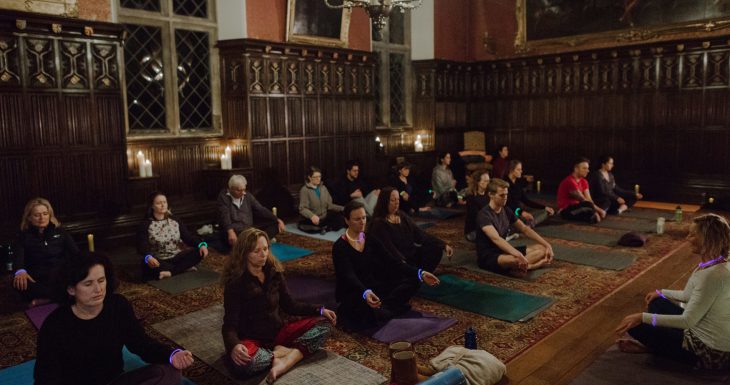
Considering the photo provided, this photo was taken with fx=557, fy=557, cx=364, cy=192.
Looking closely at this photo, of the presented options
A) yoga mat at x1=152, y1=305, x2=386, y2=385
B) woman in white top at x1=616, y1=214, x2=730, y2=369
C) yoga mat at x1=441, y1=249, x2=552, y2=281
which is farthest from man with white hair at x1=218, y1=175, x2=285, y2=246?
woman in white top at x1=616, y1=214, x2=730, y2=369

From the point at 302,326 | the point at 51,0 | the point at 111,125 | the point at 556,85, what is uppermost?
the point at 51,0

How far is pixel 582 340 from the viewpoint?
163 inches

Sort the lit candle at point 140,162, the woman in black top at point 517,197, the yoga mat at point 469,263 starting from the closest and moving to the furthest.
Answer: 1. the yoga mat at point 469,263
2. the woman in black top at point 517,197
3. the lit candle at point 140,162

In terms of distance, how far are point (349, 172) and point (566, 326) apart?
4.93m

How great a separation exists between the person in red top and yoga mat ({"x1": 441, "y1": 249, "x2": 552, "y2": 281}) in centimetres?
250

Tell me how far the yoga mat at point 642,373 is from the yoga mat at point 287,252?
392 centimetres

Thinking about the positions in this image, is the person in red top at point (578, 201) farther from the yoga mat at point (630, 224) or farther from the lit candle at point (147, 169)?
the lit candle at point (147, 169)

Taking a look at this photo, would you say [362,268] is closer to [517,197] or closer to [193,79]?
[517,197]

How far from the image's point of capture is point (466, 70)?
1287cm

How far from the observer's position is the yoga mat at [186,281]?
5.59 meters

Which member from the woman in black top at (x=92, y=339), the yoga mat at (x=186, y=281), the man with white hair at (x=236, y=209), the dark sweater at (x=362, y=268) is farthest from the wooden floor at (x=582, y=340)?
the man with white hair at (x=236, y=209)

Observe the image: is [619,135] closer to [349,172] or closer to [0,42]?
[349,172]

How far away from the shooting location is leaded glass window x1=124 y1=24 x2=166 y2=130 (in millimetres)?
8000

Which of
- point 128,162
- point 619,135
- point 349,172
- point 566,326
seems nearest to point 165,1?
point 128,162
